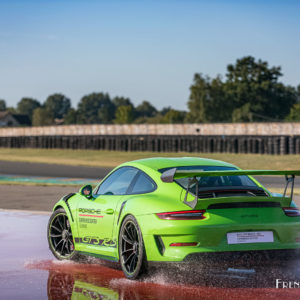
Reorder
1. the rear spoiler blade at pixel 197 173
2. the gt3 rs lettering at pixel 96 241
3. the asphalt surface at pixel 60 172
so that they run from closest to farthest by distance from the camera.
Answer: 1. the rear spoiler blade at pixel 197 173
2. the gt3 rs lettering at pixel 96 241
3. the asphalt surface at pixel 60 172

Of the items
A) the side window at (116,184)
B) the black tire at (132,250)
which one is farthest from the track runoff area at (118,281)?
the side window at (116,184)

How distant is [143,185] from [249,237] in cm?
143

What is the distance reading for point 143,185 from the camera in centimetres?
813

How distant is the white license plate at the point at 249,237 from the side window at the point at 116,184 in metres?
1.69

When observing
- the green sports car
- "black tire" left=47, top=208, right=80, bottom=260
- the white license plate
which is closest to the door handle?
the green sports car

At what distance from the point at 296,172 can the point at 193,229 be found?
1391 mm

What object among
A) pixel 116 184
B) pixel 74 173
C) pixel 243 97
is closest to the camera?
pixel 116 184

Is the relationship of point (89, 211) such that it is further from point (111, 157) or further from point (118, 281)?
point (111, 157)

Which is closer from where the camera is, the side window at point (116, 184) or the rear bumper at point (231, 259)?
the rear bumper at point (231, 259)

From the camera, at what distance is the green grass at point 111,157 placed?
43031mm

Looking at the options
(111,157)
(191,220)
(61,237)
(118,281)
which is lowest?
(111,157)

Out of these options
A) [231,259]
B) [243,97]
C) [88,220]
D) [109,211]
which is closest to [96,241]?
[88,220]

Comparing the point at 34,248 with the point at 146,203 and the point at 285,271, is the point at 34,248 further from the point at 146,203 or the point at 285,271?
the point at 285,271

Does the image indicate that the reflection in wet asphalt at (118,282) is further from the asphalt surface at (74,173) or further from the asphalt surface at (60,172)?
the asphalt surface at (60,172)
